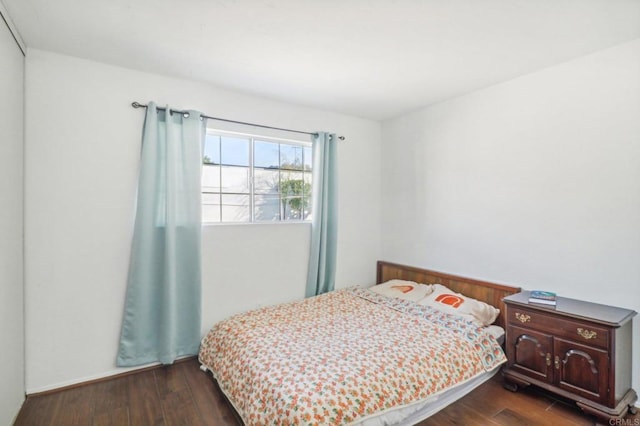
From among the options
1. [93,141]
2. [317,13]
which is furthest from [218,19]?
[93,141]

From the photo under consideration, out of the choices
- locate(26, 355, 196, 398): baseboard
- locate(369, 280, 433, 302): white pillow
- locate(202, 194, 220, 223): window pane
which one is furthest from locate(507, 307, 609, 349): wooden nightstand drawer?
locate(26, 355, 196, 398): baseboard

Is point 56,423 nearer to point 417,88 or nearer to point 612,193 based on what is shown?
point 417,88

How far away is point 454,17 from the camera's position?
1.80 meters

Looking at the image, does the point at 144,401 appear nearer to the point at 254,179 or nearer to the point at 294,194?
the point at 254,179

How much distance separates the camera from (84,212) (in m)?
2.31

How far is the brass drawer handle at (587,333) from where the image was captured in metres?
1.89

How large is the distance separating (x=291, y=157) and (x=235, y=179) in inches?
26.9

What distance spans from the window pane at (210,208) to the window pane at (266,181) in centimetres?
41

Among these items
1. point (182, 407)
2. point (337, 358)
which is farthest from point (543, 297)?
point (182, 407)

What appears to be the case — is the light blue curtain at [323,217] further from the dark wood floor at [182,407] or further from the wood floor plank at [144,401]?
the wood floor plank at [144,401]

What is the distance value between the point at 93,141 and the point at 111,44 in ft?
2.35

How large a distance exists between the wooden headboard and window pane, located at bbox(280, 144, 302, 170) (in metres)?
1.64

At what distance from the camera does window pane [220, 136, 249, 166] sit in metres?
2.99

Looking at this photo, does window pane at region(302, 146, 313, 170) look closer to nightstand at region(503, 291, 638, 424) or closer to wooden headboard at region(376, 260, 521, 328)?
wooden headboard at region(376, 260, 521, 328)
